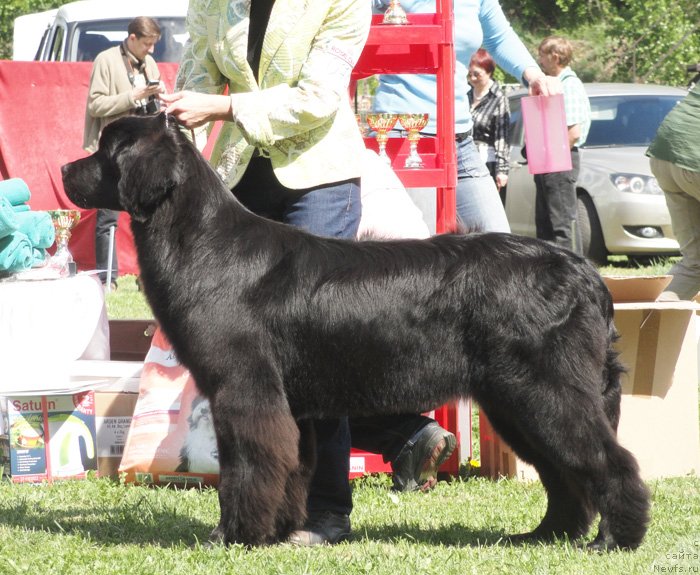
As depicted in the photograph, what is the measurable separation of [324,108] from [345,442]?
1268mm

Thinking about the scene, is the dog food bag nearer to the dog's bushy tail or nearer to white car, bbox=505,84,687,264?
the dog's bushy tail

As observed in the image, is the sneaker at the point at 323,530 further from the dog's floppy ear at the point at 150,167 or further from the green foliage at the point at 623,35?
the green foliage at the point at 623,35

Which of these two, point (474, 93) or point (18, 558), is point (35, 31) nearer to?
point (474, 93)

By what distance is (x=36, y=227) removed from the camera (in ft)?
18.5

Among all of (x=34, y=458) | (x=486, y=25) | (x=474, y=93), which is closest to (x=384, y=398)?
(x=34, y=458)

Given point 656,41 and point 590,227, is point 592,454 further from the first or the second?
point 656,41

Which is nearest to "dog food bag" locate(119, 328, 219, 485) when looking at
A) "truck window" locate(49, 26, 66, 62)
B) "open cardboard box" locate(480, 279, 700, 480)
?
"open cardboard box" locate(480, 279, 700, 480)

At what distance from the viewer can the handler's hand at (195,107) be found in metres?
3.46

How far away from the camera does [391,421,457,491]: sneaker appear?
4554mm

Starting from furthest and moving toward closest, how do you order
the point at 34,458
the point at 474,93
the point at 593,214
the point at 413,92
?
1. the point at 593,214
2. the point at 474,93
3. the point at 413,92
4. the point at 34,458

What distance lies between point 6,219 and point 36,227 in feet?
1.17

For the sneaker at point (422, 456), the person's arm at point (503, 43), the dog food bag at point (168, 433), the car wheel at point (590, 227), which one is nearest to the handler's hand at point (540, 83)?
the person's arm at point (503, 43)

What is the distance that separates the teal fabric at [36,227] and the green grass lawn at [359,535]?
143 centimetres

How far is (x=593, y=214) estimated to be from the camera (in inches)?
470
